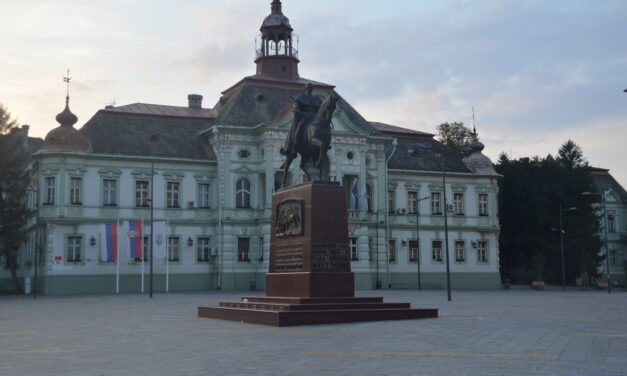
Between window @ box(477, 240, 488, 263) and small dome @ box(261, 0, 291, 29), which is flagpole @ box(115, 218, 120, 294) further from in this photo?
window @ box(477, 240, 488, 263)

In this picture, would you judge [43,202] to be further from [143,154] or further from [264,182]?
[264,182]

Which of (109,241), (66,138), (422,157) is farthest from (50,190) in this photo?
(422,157)

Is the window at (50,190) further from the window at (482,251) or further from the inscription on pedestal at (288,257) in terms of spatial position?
the window at (482,251)

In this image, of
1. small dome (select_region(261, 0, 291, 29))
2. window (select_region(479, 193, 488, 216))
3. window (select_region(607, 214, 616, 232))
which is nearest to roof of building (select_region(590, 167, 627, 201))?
window (select_region(607, 214, 616, 232))

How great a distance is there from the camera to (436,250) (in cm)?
5925

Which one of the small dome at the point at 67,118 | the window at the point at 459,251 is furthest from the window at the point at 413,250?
the small dome at the point at 67,118

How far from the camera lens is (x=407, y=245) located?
2283 inches

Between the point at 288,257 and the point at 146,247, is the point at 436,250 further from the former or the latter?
the point at 288,257

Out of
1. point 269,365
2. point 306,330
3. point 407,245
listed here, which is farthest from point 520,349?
point 407,245

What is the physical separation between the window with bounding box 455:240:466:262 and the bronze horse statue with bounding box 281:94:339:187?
1535 inches

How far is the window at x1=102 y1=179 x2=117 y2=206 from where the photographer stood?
50.1 metres

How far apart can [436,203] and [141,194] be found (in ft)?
76.7

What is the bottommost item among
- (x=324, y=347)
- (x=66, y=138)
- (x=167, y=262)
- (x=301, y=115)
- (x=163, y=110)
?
(x=324, y=347)

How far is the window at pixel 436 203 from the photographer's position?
59938 mm
